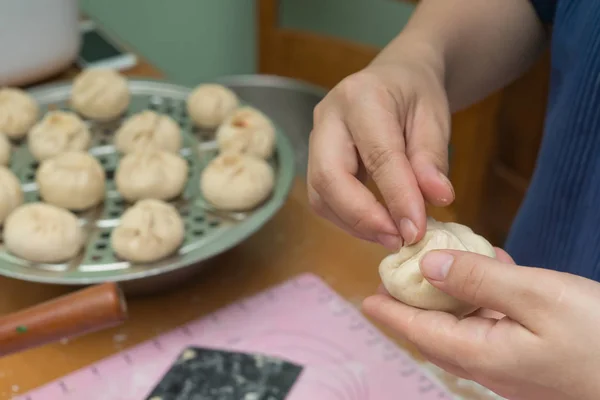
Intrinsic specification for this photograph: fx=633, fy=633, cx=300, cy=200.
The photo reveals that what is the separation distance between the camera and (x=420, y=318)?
42cm

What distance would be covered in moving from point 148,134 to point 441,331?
51 cm

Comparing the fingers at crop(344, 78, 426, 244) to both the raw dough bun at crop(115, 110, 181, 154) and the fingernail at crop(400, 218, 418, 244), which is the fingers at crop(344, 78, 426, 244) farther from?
the raw dough bun at crop(115, 110, 181, 154)

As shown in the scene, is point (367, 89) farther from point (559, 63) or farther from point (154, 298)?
point (154, 298)

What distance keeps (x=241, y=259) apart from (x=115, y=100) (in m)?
0.30

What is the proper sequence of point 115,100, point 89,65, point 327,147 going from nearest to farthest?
1. point 327,147
2. point 115,100
3. point 89,65

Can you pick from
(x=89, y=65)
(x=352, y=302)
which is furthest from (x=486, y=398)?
(x=89, y=65)

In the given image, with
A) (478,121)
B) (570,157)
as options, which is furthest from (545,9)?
(478,121)

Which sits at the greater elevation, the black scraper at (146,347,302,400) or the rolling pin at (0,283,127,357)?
the rolling pin at (0,283,127,357)

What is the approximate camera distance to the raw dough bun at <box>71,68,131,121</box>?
843 mm

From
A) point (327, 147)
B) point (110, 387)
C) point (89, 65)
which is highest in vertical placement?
point (327, 147)

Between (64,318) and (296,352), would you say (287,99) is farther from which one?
(64,318)

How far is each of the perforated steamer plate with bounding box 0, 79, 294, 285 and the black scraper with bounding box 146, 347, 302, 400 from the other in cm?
9

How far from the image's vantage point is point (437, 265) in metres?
0.40

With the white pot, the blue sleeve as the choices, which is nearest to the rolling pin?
the blue sleeve
